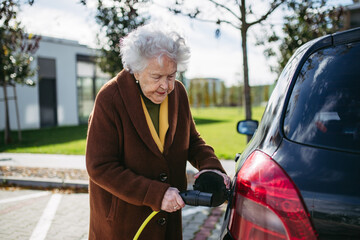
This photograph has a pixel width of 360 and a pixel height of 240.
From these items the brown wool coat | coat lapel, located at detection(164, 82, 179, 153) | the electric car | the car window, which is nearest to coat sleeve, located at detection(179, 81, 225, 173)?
the brown wool coat

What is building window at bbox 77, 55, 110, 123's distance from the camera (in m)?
22.2

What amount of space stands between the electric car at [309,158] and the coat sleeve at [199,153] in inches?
20.3

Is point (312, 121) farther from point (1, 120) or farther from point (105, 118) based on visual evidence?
point (1, 120)

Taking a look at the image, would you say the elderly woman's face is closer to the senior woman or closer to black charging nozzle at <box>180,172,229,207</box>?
the senior woman

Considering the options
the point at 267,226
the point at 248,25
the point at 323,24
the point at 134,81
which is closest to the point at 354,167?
the point at 267,226

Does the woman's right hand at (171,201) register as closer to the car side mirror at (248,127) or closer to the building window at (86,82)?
the car side mirror at (248,127)

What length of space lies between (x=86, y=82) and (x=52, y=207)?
60.2 feet

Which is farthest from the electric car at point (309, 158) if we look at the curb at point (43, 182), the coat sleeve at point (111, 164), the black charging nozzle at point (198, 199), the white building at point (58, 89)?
the white building at point (58, 89)

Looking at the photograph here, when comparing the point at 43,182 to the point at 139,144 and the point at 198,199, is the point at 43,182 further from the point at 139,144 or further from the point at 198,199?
the point at 198,199

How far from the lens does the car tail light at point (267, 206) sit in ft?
3.96

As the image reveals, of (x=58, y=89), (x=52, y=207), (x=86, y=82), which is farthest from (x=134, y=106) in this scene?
(x=86, y=82)

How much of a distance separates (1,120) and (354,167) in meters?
20.1

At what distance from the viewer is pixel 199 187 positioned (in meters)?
1.79

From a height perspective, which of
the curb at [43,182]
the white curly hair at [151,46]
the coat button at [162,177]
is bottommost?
the curb at [43,182]
